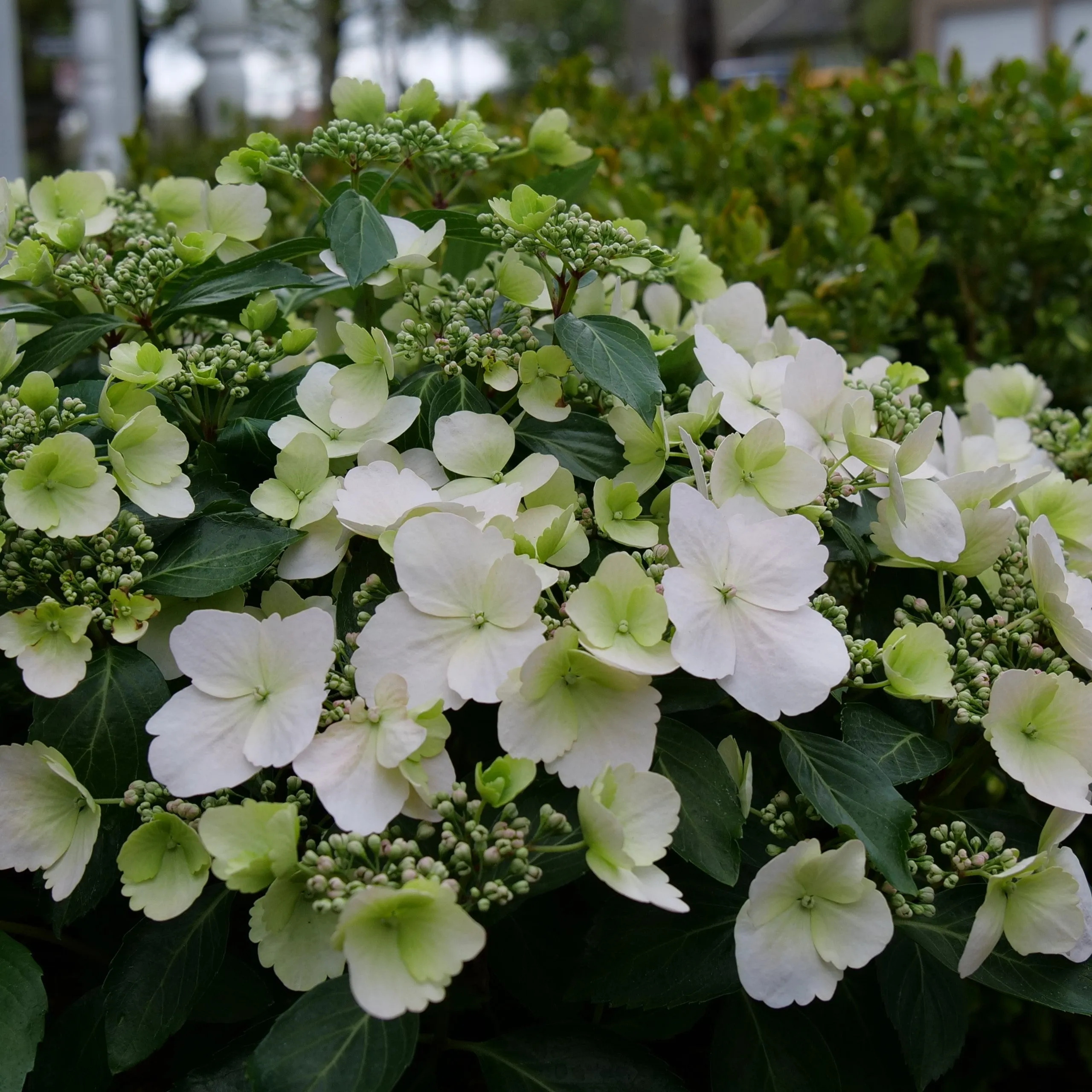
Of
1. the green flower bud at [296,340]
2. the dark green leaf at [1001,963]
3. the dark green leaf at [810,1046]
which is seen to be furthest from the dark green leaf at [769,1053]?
the green flower bud at [296,340]

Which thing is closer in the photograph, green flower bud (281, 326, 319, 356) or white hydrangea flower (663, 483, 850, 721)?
white hydrangea flower (663, 483, 850, 721)

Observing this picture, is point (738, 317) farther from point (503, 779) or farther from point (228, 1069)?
point (228, 1069)

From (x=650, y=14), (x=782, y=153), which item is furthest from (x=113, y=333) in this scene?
(x=650, y=14)

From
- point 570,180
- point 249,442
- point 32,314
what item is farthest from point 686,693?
point 32,314

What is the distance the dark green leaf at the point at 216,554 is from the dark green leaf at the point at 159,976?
11.8 inches

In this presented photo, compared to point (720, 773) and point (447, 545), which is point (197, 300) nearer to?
point (447, 545)

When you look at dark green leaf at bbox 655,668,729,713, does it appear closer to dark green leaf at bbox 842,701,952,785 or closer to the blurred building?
dark green leaf at bbox 842,701,952,785

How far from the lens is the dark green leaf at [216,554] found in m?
1.04

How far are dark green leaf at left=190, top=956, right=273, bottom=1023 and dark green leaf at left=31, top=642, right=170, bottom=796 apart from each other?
234 millimetres

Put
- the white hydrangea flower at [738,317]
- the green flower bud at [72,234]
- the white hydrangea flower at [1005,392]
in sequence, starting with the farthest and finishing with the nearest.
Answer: the white hydrangea flower at [1005,392] → the white hydrangea flower at [738,317] → the green flower bud at [72,234]

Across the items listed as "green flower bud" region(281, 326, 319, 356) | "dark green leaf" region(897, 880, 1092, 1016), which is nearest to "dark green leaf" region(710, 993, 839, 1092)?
"dark green leaf" region(897, 880, 1092, 1016)

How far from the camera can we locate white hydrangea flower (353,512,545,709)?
36.8 inches

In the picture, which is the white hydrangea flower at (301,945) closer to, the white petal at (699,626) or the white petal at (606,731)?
the white petal at (606,731)

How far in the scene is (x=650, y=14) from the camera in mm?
45094
